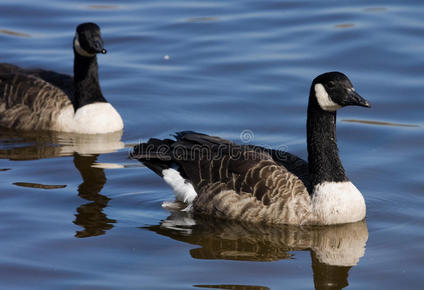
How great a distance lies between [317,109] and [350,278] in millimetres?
2361

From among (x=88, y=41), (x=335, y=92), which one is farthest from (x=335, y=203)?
(x=88, y=41)

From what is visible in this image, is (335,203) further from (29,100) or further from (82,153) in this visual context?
(29,100)

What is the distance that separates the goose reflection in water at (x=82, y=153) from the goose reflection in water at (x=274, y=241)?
821mm

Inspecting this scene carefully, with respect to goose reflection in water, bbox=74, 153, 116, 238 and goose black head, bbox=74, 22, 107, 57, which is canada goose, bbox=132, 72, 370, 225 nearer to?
goose reflection in water, bbox=74, 153, 116, 238

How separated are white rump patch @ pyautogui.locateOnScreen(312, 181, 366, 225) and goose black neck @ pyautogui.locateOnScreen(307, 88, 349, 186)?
0.11m

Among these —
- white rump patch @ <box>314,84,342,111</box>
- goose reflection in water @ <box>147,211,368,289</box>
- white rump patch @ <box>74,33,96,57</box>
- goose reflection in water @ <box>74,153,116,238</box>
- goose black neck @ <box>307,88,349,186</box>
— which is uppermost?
white rump patch @ <box>74,33,96,57</box>

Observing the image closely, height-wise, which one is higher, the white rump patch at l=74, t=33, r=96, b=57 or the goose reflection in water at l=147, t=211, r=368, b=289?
the white rump patch at l=74, t=33, r=96, b=57

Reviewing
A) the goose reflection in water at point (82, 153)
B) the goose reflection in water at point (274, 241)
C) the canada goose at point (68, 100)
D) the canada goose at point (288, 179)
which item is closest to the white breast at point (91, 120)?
the canada goose at point (68, 100)

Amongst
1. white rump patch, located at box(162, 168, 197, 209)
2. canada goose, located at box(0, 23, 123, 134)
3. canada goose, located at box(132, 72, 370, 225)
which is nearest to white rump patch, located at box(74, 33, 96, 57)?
canada goose, located at box(0, 23, 123, 134)

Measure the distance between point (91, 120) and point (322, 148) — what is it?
17.2 ft

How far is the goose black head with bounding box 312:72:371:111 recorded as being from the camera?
982 cm

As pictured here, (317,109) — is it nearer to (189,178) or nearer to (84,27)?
(189,178)

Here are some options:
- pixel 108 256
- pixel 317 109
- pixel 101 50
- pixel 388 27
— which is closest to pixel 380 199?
pixel 317 109

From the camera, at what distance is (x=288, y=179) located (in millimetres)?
10078
